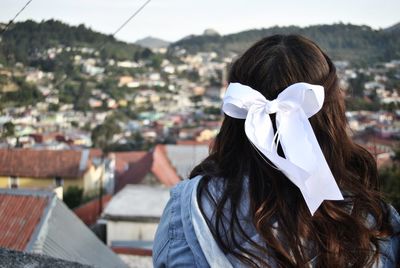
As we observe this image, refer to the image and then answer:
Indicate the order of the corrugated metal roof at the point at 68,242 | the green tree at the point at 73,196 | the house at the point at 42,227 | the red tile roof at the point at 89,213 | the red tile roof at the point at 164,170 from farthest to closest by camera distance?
1. the green tree at the point at 73,196
2. the red tile roof at the point at 164,170
3. the red tile roof at the point at 89,213
4. the corrugated metal roof at the point at 68,242
5. the house at the point at 42,227

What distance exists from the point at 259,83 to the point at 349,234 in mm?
289

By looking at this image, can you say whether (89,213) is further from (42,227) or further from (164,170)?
(42,227)

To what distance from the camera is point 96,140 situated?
24078 mm

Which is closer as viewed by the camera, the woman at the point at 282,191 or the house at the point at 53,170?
the woman at the point at 282,191

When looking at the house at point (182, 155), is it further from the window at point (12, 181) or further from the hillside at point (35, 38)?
the hillside at point (35, 38)

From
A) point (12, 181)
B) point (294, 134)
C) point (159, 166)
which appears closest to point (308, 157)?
point (294, 134)

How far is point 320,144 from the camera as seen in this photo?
2.81 feet

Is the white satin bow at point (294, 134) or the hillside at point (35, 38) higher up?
the hillside at point (35, 38)

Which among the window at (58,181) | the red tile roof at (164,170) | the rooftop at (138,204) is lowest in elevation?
the window at (58,181)

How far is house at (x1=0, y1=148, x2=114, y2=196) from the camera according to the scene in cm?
1122

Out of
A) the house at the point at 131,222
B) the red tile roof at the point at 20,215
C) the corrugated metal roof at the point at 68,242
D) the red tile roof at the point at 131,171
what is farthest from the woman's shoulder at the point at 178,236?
the red tile roof at the point at 131,171

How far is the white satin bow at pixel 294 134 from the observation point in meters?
0.78

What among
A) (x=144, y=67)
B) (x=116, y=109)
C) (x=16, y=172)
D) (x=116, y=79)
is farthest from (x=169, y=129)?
(x=144, y=67)

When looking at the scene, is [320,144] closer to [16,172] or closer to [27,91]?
[27,91]
